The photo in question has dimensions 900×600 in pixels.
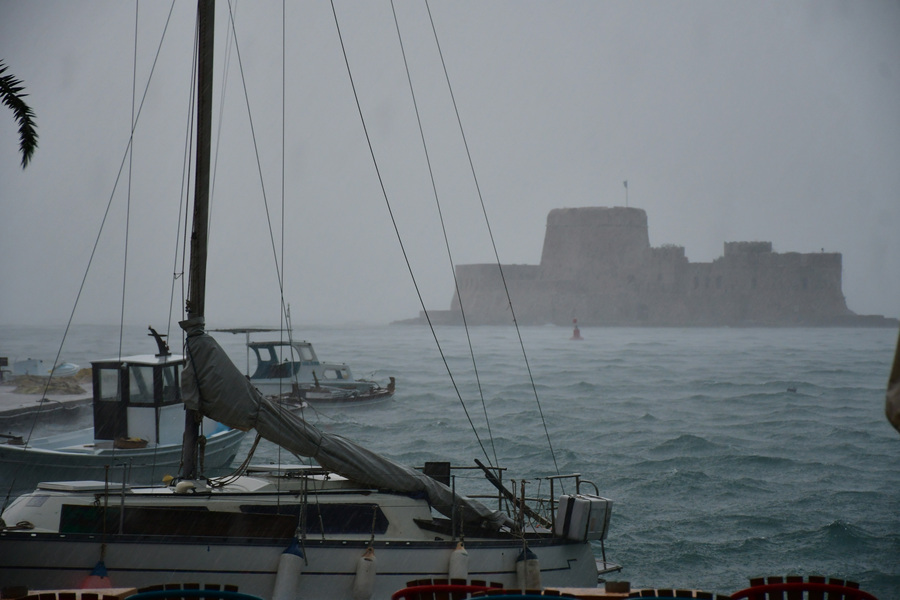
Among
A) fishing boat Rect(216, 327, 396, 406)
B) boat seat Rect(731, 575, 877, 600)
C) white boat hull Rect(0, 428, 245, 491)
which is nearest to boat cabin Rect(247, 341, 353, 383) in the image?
fishing boat Rect(216, 327, 396, 406)

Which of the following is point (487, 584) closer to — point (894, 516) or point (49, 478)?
point (49, 478)

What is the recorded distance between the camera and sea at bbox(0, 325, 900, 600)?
12984 millimetres

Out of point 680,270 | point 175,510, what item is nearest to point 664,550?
point 175,510

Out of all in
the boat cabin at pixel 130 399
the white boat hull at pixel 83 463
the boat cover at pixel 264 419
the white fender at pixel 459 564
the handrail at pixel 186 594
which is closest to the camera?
the handrail at pixel 186 594

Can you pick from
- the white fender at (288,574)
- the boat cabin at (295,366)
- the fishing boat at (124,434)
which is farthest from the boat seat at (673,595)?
the boat cabin at (295,366)

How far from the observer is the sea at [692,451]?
42.6ft

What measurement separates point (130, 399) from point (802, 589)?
11.1 metres

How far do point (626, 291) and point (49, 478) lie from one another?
116027mm

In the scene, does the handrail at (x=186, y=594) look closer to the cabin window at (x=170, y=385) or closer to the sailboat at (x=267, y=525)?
the sailboat at (x=267, y=525)

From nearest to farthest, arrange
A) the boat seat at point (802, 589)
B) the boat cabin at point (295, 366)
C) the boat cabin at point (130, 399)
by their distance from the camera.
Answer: the boat seat at point (802, 589)
the boat cabin at point (130, 399)
the boat cabin at point (295, 366)

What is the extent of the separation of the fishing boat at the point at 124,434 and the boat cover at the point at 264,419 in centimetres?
558

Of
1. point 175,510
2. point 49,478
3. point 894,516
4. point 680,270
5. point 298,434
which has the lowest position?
point 894,516

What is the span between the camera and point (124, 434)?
12547 millimetres

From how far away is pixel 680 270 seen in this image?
4653 inches
